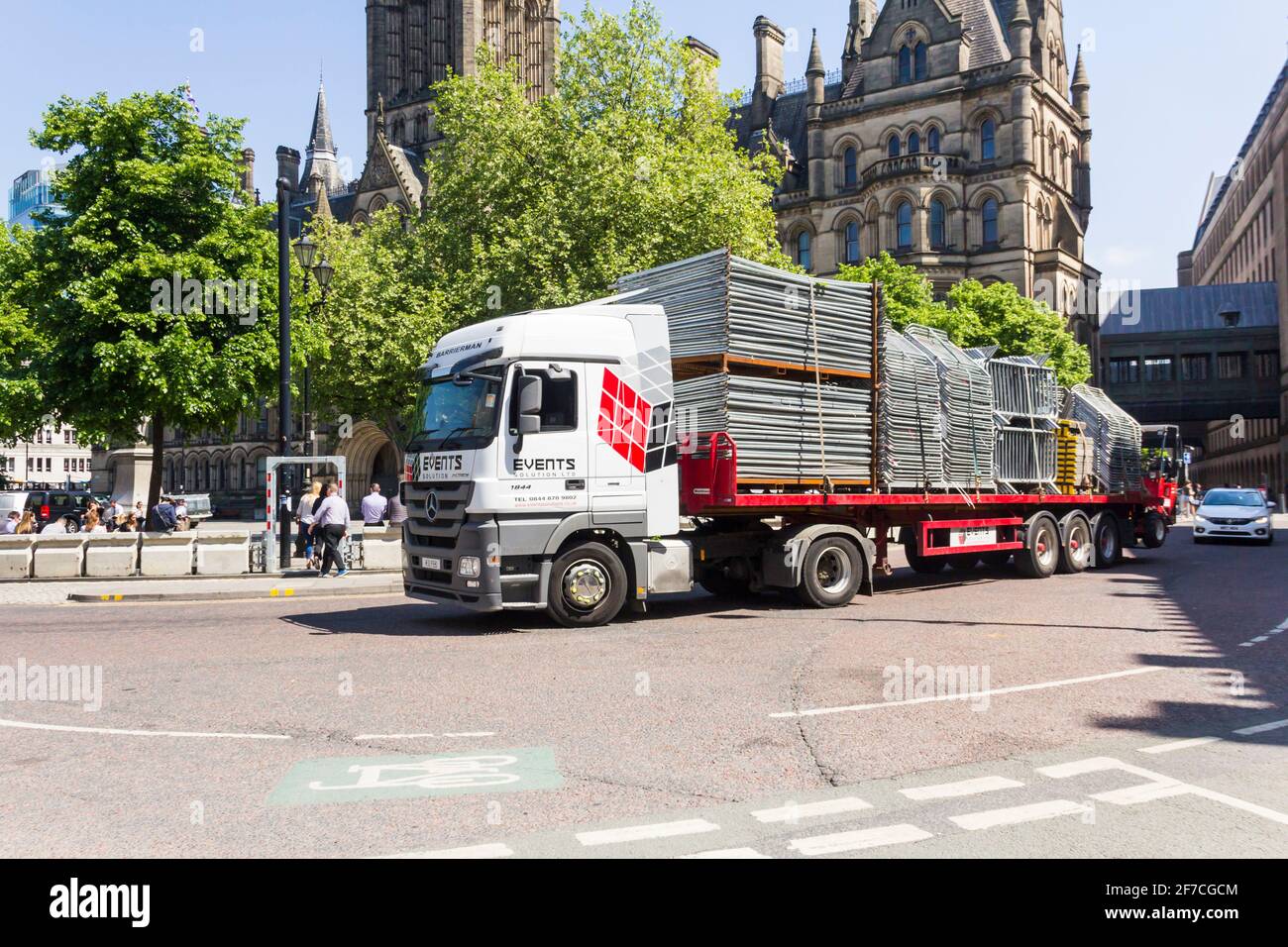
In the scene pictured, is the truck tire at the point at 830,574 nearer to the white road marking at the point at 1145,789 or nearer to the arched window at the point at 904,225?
the white road marking at the point at 1145,789

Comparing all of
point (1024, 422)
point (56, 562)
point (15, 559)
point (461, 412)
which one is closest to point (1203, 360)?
point (1024, 422)

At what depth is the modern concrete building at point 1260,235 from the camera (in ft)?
203

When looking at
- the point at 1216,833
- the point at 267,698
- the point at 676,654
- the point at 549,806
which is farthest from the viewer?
the point at 676,654

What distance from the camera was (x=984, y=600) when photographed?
14516 mm

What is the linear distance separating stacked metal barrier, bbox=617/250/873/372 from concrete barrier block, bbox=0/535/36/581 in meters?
13.4

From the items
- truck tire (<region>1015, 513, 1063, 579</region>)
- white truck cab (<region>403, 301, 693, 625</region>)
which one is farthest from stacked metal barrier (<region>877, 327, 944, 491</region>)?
white truck cab (<region>403, 301, 693, 625</region>)

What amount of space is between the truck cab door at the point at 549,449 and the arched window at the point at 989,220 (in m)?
45.6

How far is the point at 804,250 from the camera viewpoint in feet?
198

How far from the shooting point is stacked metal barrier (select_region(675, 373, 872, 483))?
12.7 meters

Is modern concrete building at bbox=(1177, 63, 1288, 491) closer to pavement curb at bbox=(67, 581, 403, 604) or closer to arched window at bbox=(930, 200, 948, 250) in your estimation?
arched window at bbox=(930, 200, 948, 250)

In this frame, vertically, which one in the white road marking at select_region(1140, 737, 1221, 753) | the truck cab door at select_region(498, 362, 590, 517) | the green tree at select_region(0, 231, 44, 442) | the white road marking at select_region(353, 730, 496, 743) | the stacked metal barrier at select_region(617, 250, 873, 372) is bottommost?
the white road marking at select_region(1140, 737, 1221, 753)

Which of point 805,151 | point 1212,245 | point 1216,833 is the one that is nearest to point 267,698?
point 1216,833
